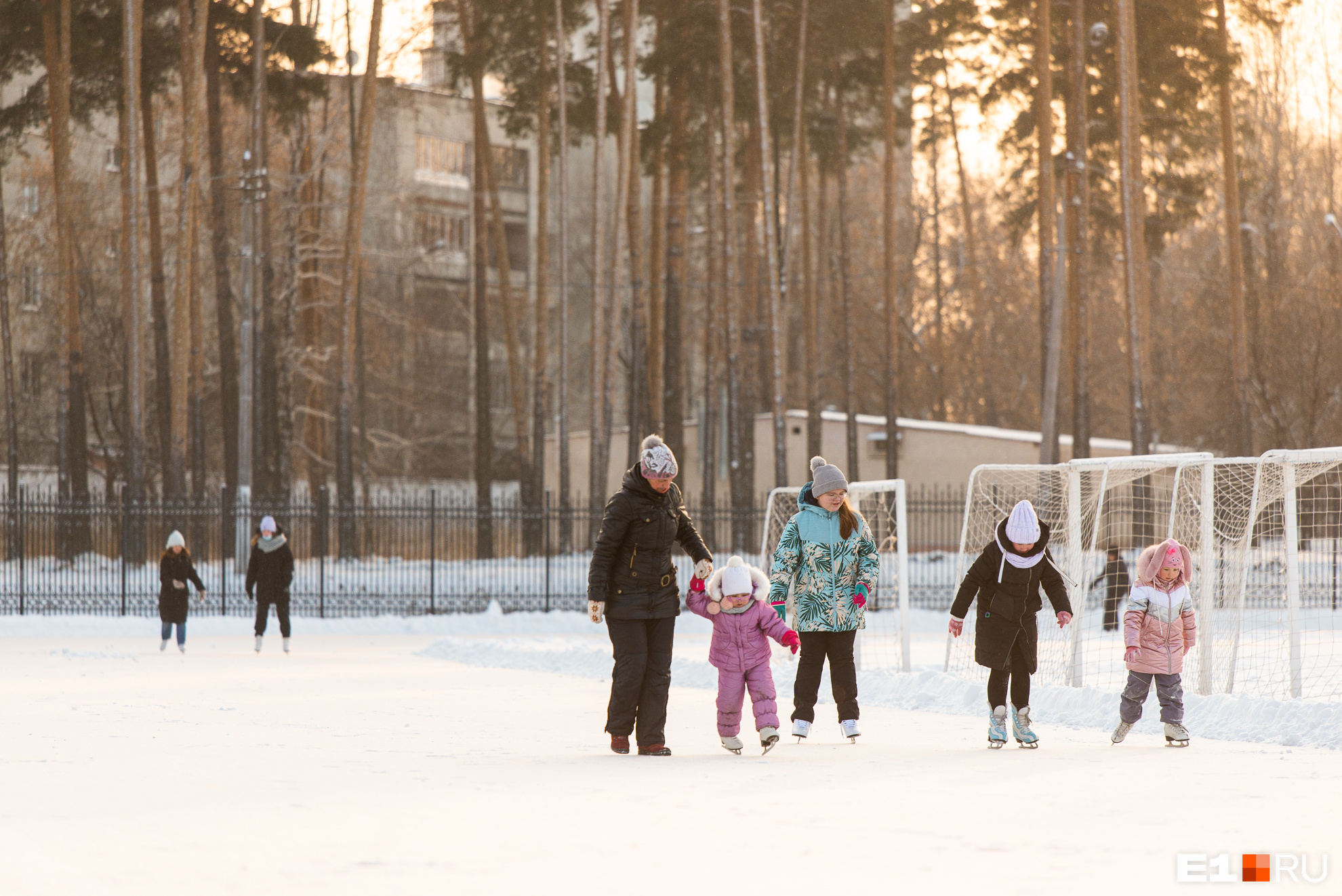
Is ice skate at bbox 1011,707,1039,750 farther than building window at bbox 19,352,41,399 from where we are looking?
No

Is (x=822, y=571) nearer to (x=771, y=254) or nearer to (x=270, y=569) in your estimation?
(x=270, y=569)

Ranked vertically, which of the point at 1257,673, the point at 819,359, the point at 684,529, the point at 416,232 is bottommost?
the point at 1257,673

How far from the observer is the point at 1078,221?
3388 centimetres

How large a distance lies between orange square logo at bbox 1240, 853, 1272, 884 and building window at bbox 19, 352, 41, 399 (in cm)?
4386

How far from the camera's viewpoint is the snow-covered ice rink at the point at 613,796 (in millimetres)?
5664

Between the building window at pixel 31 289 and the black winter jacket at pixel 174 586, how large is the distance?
2597 centimetres

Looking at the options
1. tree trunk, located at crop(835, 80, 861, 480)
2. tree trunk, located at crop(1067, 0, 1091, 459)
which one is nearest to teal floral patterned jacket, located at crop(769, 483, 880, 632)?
tree trunk, located at crop(1067, 0, 1091, 459)

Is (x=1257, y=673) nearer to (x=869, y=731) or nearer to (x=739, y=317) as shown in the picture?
(x=869, y=731)

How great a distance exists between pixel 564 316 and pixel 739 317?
5.61 metres

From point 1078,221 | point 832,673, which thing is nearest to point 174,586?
point 832,673

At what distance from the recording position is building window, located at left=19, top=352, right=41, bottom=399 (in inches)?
1769

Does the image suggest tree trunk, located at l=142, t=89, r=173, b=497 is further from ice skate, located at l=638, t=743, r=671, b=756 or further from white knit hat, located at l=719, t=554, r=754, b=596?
white knit hat, located at l=719, t=554, r=754, b=596

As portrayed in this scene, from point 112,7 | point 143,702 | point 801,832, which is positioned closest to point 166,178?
point 112,7

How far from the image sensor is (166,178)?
47406 mm
